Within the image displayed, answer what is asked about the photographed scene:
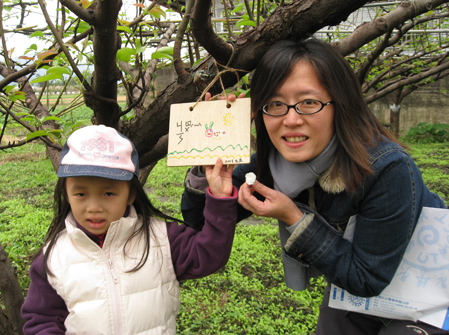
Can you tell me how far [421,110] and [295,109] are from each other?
10.1 metres

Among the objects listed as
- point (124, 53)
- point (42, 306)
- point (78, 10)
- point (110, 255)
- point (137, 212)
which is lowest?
point (42, 306)

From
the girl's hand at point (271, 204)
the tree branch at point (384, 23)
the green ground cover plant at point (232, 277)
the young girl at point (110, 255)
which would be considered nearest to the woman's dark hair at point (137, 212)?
the young girl at point (110, 255)

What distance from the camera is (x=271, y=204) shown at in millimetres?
1164

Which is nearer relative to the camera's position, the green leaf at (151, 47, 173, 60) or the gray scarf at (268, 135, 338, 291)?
the gray scarf at (268, 135, 338, 291)

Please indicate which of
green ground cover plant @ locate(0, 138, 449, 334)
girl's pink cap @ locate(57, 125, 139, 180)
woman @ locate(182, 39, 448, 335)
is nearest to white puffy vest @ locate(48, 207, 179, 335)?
girl's pink cap @ locate(57, 125, 139, 180)

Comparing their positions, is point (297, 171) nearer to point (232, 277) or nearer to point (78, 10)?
point (78, 10)

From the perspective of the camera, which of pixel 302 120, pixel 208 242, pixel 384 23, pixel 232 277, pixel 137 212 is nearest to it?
pixel 302 120

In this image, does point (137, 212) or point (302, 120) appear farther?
point (137, 212)

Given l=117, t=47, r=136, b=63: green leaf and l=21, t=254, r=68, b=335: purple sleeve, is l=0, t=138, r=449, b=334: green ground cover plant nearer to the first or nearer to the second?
l=21, t=254, r=68, b=335: purple sleeve

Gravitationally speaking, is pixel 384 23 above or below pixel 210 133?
above

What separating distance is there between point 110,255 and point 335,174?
765mm

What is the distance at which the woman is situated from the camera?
3.65ft

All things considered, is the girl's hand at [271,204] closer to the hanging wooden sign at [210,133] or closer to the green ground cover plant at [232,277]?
the hanging wooden sign at [210,133]

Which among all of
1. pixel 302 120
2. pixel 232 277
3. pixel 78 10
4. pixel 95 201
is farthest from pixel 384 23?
pixel 232 277
